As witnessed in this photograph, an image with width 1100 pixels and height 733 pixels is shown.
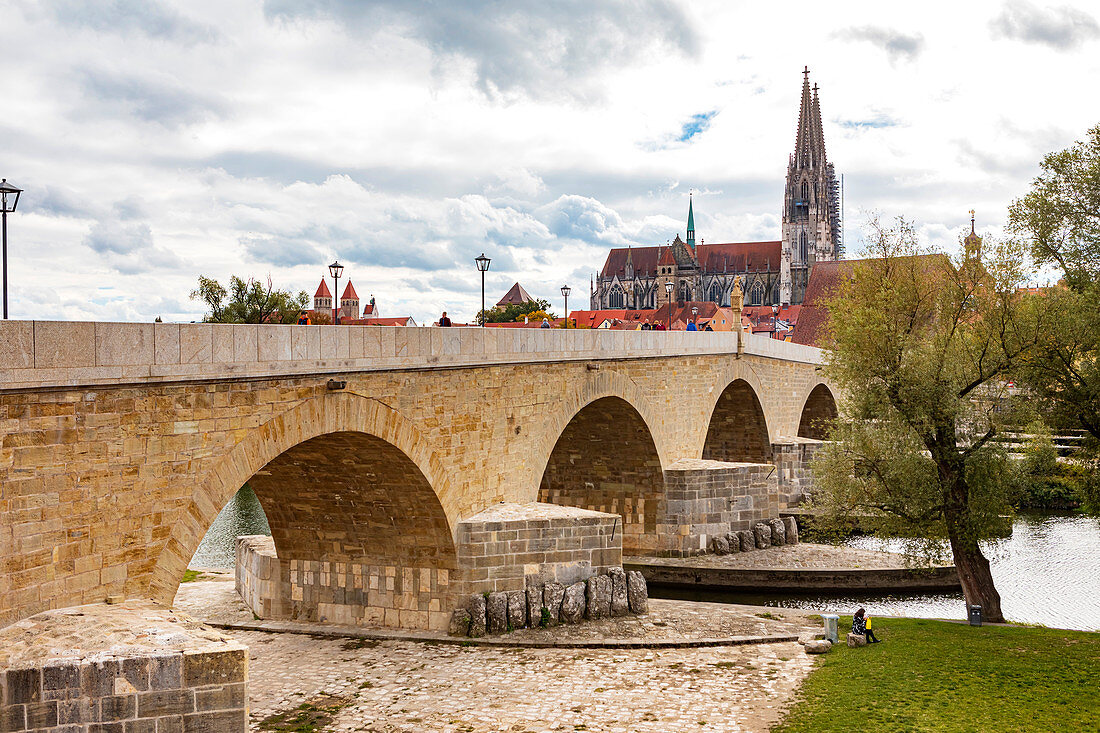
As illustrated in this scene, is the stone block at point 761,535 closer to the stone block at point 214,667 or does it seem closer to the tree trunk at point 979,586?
the tree trunk at point 979,586

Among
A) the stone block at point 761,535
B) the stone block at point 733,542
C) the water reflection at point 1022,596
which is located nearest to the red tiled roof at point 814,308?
the water reflection at point 1022,596

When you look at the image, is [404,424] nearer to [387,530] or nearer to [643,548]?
[387,530]

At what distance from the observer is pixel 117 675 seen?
661cm

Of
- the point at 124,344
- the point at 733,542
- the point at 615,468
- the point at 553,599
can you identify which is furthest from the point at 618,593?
the point at 124,344

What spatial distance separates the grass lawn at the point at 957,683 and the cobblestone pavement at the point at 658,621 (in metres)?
1.20

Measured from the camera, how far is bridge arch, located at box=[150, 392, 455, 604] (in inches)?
382

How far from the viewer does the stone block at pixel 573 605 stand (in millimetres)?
13664

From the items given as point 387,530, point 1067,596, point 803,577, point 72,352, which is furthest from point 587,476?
point 72,352

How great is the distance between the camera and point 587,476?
859 inches

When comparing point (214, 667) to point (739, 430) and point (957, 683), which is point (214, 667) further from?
point (739, 430)

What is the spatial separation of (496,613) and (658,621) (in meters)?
2.86

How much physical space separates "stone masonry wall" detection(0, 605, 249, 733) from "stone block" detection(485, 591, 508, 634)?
613 cm

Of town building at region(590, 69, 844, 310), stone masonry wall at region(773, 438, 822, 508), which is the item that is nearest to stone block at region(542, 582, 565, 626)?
stone masonry wall at region(773, 438, 822, 508)

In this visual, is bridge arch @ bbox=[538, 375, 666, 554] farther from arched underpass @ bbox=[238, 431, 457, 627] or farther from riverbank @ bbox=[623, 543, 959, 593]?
arched underpass @ bbox=[238, 431, 457, 627]
